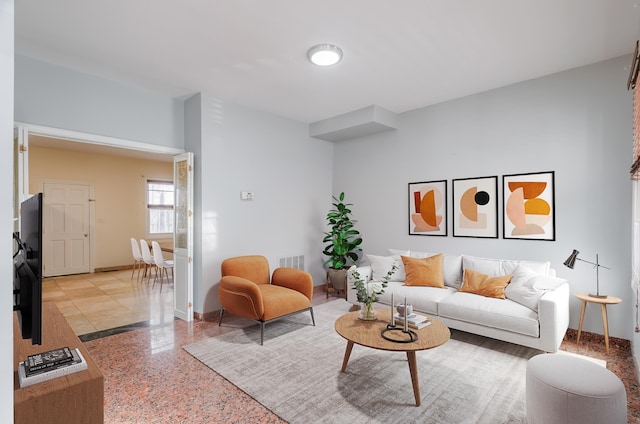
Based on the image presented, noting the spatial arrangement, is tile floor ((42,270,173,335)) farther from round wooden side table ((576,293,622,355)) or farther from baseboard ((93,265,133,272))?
round wooden side table ((576,293,622,355))

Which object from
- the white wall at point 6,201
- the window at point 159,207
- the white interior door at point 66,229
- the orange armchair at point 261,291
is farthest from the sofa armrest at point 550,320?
the white interior door at point 66,229

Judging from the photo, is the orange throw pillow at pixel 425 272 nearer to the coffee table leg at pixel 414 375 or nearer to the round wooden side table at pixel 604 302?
the round wooden side table at pixel 604 302

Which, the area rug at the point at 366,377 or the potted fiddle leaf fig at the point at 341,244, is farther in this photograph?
the potted fiddle leaf fig at the point at 341,244

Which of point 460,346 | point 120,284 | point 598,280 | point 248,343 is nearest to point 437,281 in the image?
point 460,346

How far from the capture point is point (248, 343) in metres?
3.41

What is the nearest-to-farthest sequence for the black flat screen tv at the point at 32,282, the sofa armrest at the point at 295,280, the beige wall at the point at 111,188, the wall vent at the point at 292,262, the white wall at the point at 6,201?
the white wall at the point at 6,201
the black flat screen tv at the point at 32,282
the sofa armrest at the point at 295,280
the wall vent at the point at 292,262
the beige wall at the point at 111,188

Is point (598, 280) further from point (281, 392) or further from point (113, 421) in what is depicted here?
point (113, 421)

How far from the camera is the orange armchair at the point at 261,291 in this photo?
3.44 metres

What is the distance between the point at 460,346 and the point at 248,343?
7.05 ft

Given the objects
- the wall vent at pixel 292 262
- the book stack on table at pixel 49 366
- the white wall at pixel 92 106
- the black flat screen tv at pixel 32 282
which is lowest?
the wall vent at pixel 292 262

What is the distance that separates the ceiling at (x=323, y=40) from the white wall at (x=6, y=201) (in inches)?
72.0

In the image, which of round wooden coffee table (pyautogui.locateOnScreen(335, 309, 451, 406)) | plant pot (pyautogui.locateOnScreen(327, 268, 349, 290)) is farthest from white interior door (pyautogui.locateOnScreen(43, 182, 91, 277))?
round wooden coffee table (pyautogui.locateOnScreen(335, 309, 451, 406))

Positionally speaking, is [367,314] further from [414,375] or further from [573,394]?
[573,394]

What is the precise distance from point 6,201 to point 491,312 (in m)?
3.53
